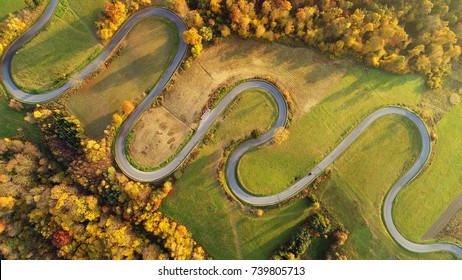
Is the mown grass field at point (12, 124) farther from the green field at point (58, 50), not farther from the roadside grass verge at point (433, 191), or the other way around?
the roadside grass verge at point (433, 191)

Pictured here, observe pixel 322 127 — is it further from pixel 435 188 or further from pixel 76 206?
pixel 76 206

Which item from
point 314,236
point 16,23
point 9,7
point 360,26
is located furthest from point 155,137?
point 360,26

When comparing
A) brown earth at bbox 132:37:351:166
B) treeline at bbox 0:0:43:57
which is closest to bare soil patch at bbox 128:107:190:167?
brown earth at bbox 132:37:351:166

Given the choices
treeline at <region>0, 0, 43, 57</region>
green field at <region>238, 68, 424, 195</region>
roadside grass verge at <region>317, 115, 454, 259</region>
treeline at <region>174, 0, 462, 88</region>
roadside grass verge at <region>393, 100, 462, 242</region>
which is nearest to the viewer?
treeline at <region>0, 0, 43, 57</region>

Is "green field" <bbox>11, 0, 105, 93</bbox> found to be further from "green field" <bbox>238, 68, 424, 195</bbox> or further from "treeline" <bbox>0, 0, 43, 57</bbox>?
"green field" <bbox>238, 68, 424, 195</bbox>

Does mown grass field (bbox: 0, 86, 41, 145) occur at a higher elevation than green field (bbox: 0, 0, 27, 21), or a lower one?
lower

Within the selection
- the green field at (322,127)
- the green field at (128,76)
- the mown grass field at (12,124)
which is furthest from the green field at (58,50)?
the green field at (322,127)
